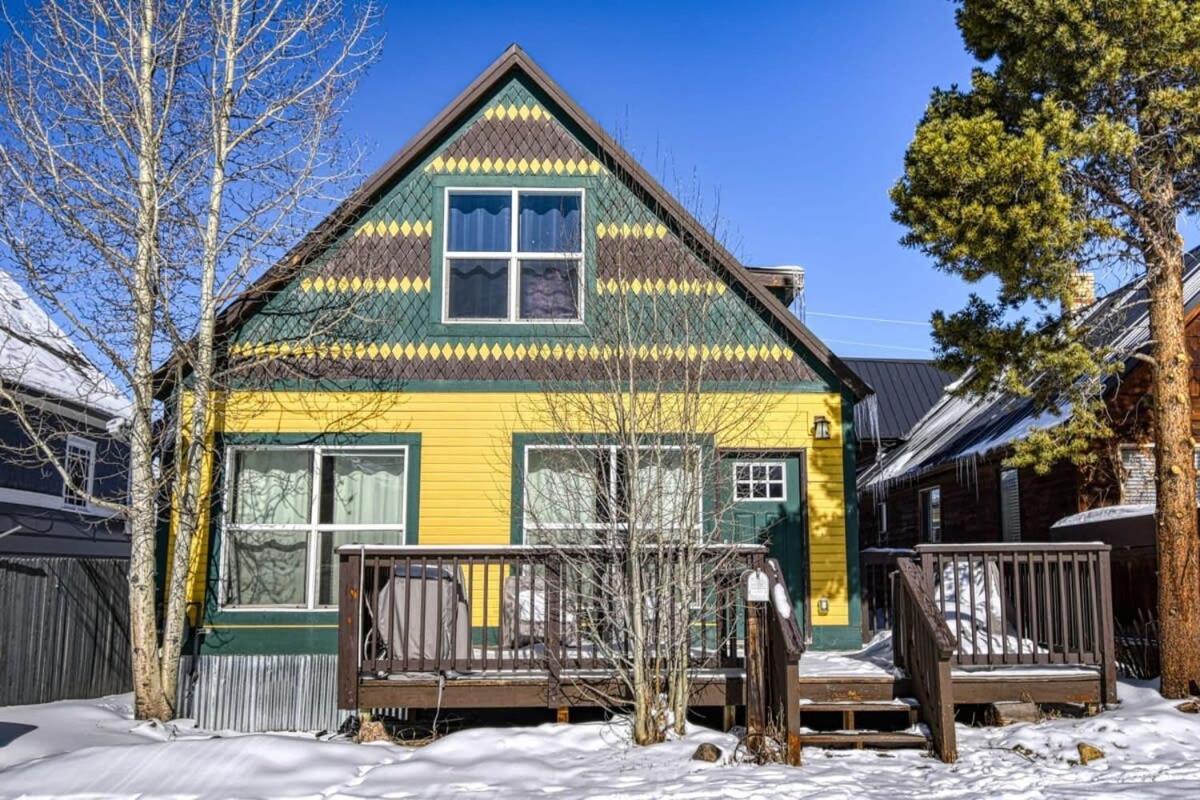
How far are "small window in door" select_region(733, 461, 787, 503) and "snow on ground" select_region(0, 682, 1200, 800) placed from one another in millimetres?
3484

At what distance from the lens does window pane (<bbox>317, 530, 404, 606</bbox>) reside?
35.5 feet

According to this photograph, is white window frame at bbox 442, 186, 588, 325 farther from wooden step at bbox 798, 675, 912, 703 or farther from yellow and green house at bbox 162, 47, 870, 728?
wooden step at bbox 798, 675, 912, 703

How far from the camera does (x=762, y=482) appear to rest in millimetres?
11133

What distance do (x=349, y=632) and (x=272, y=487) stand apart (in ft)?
10.9

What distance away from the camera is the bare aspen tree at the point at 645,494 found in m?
7.98

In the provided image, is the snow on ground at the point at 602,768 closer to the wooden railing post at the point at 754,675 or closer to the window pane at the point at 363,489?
the wooden railing post at the point at 754,675

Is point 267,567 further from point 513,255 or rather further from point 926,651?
point 926,651

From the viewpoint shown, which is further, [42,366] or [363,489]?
[42,366]

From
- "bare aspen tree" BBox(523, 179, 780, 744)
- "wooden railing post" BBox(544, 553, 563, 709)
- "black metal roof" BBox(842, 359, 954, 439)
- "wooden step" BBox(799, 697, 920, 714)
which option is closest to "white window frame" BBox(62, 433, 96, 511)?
"bare aspen tree" BBox(523, 179, 780, 744)

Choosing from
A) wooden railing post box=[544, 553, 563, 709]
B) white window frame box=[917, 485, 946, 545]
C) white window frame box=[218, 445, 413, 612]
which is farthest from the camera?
white window frame box=[917, 485, 946, 545]

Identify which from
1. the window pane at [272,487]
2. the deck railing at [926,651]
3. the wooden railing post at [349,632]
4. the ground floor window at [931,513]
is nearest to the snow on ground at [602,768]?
the deck railing at [926,651]

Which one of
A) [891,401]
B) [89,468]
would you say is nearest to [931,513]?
[891,401]

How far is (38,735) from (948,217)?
8.72 m

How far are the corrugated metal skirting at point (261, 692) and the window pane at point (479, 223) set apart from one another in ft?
14.9
